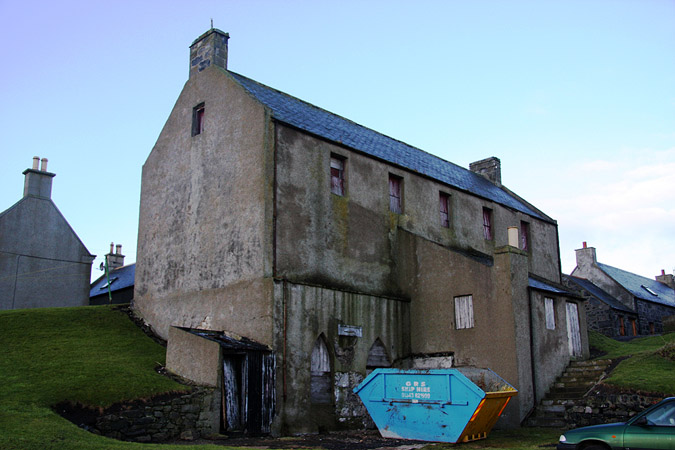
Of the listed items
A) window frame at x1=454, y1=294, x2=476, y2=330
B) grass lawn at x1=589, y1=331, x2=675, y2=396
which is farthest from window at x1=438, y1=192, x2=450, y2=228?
grass lawn at x1=589, y1=331, x2=675, y2=396

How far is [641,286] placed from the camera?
1778 inches

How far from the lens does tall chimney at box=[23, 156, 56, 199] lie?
94.7 ft

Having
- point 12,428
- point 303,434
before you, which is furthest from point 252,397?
point 12,428

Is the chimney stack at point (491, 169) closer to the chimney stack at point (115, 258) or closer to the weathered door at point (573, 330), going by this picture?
the weathered door at point (573, 330)

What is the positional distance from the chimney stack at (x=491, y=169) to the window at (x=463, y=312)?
13999 mm

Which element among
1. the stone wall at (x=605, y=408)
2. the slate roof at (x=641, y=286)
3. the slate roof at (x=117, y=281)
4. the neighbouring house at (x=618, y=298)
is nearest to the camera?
the stone wall at (x=605, y=408)

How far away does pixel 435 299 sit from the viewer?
20.8 m

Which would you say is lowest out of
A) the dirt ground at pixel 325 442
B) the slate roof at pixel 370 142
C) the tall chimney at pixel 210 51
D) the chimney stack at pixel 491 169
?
the dirt ground at pixel 325 442

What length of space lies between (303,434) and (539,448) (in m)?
6.70

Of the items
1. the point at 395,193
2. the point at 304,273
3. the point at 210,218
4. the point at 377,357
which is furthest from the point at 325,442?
the point at 395,193

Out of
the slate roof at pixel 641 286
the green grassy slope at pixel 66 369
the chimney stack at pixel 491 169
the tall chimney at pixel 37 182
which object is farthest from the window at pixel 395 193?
the slate roof at pixel 641 286

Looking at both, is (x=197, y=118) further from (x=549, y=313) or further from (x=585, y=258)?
(x=585, y=258)

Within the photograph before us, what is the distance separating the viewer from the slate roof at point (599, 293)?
1543 inches

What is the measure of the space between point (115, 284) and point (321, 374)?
2031 centimetres
